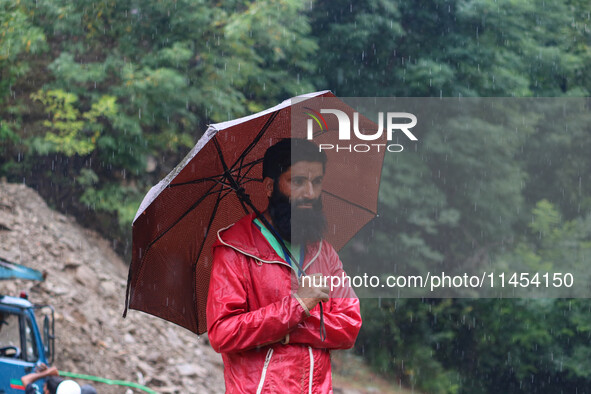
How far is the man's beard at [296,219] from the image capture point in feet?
9.87

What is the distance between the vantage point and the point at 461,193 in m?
16.9

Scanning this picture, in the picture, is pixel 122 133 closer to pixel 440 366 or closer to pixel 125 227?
pixel 125 227

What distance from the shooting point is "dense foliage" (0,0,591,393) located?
48.1 ft

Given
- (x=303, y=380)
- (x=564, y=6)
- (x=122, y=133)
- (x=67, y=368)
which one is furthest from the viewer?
(x=564, y=6)

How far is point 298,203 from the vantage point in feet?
9.89

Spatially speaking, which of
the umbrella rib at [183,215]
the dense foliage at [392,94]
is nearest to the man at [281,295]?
the umbrella rib at [183,215]

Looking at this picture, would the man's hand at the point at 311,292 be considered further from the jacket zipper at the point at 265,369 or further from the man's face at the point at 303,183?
the man's face at the point at 303,183

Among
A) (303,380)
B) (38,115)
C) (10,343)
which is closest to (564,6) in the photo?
(38,115)

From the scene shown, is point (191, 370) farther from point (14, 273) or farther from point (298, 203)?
point (298, 203)

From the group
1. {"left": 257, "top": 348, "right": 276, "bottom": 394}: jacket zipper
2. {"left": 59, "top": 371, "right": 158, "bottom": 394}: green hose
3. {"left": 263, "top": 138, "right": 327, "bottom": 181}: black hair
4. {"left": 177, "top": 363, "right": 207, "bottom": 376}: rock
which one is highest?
{"left": 263, "top": 138, "right": 327, "bottom": 181}: black hair

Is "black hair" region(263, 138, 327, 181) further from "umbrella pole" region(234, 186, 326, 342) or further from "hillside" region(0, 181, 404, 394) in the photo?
"hillside" region(0, 181, 404, 394)

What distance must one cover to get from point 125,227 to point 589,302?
994cm

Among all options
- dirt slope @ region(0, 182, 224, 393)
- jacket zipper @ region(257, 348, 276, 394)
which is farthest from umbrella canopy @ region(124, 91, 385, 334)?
→ dirt slope @ region(0, 182, 224, 393)

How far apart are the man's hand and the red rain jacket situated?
0.04 m
